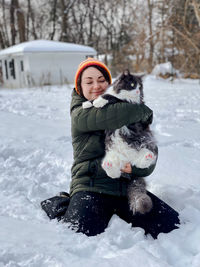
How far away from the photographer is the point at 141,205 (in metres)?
2.25

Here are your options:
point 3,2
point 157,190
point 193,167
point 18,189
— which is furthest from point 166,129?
point 3,2

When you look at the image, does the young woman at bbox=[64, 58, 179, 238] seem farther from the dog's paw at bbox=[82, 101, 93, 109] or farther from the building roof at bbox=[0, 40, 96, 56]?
the building roof at bbox=[0, 40, 96, 56]

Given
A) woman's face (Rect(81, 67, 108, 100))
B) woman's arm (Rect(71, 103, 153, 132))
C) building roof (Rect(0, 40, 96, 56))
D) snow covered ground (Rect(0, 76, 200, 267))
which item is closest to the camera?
snow covered ground (Rect(0, 76, 200, 267))

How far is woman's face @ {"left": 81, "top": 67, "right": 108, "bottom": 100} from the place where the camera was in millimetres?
2496

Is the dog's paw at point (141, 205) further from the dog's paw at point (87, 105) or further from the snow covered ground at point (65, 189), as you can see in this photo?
the dog's paw at point (87, 105)

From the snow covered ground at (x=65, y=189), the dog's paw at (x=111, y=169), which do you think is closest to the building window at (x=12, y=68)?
the snow covered ground at (x=65, y=189)

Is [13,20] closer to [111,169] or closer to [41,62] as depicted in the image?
[41,62]

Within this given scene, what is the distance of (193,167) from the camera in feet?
11.4

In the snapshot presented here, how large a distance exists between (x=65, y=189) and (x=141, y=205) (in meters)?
1.14

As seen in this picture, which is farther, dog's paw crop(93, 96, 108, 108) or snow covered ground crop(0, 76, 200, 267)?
dog's paw crop(93, 96, 108, 108)

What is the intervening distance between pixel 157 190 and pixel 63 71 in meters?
18.2

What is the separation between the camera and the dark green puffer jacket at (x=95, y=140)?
2.22 meters

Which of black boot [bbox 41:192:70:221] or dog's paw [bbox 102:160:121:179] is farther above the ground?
dog's paw [bbox 102:160:121:179]

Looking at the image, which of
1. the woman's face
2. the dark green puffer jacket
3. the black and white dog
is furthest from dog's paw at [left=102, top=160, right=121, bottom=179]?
the woman's face
